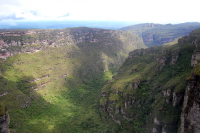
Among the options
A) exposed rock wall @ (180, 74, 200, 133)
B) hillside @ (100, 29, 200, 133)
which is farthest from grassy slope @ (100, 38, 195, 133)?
exposed rock wall @ (180, 74, 200, 133)

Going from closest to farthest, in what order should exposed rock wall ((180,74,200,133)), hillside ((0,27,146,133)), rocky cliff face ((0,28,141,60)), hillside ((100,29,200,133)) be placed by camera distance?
exposed rock wall ((180,74,200,133)) → hillside ((100,29,200,133)) → hillside ((0,27,146,133)) → rocky cliff face ((0,28,141,60))

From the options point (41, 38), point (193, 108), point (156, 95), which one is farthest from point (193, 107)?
point (41, 38)

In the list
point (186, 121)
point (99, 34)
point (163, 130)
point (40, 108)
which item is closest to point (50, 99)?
point (40, 108)

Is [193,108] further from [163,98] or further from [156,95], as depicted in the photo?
[156,95]

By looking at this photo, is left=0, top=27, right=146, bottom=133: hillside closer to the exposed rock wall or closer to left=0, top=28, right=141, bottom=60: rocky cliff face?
left=0, top=28, right=141, bottom=60: rocky cliff face

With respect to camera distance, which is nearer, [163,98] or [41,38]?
[163,98]

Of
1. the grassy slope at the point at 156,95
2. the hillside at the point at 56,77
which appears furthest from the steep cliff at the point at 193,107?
the hillside at the point at 56,77
